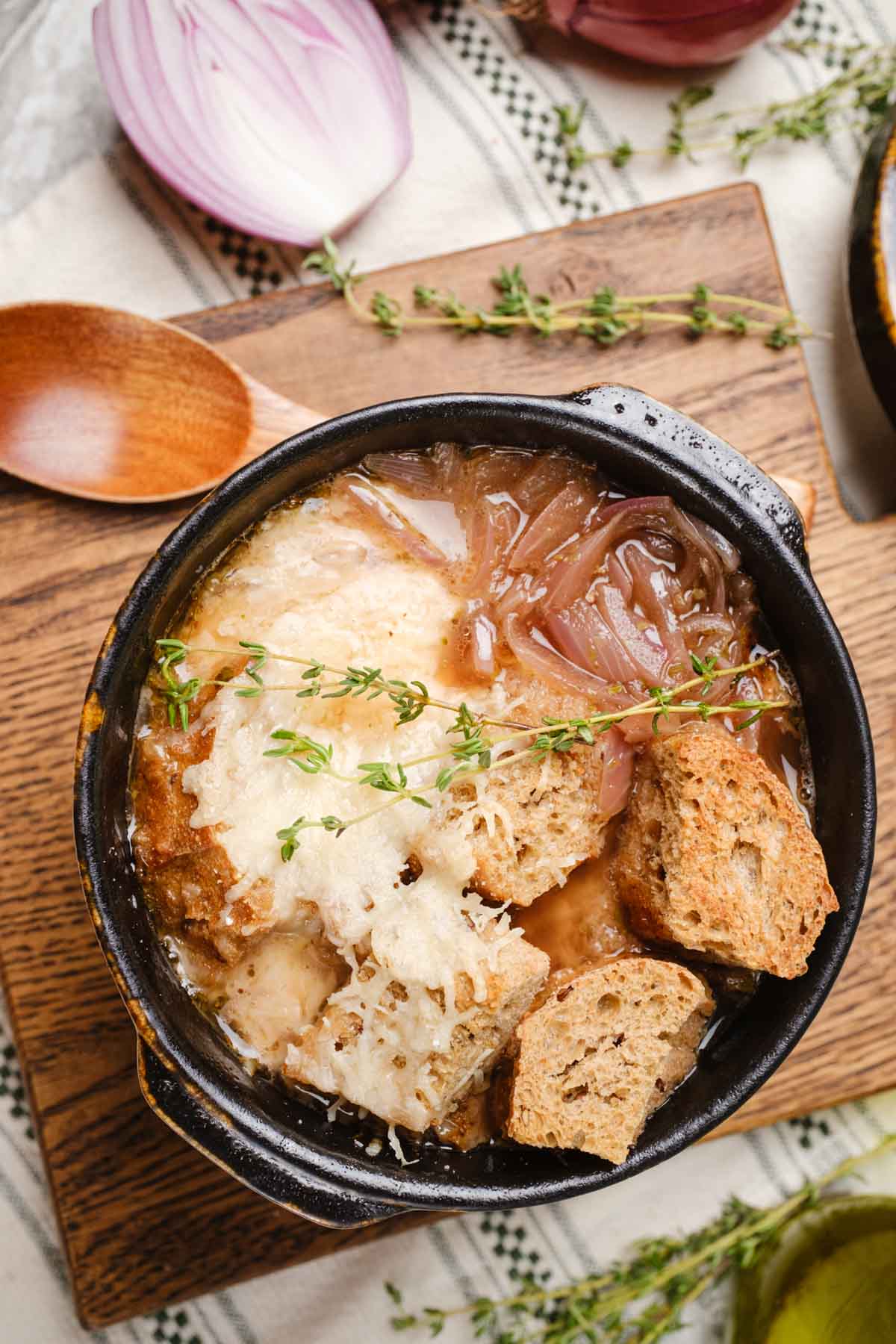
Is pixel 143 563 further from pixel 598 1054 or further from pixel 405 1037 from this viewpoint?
pixel 598 1054

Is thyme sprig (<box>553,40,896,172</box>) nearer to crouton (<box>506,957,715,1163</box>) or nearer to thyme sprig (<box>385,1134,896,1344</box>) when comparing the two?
crouton (<box>506,957,715,1163</box>)

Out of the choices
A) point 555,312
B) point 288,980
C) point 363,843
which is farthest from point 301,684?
point 555,312

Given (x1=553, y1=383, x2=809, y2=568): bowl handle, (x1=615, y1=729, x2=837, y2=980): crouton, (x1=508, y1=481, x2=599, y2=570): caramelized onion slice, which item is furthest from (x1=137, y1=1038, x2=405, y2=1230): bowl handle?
(x1=553, y1=383, x2=809, y2=568): bowl handle

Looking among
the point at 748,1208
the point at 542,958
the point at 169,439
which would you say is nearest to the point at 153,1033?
the point at 542,958

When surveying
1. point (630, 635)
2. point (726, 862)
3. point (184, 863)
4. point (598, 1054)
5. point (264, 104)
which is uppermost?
point (264, 104)

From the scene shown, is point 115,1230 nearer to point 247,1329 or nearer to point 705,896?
point 247,1329
